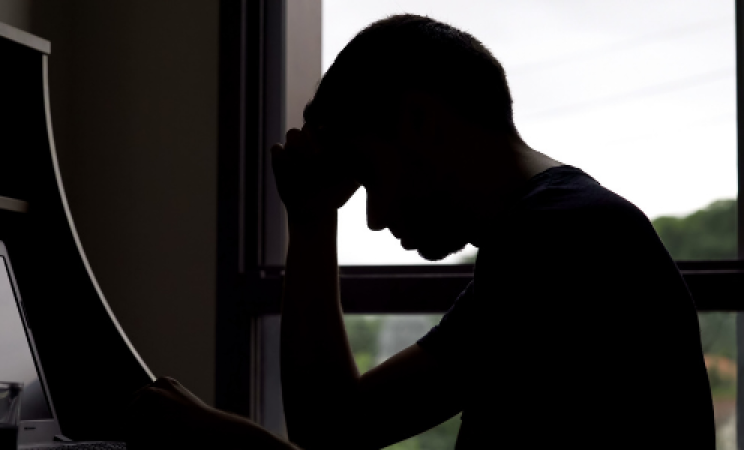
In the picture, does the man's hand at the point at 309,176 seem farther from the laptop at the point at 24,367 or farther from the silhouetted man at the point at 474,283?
the laptop at the point at 24,367

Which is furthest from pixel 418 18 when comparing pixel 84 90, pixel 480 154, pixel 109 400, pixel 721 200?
pixel 84 90

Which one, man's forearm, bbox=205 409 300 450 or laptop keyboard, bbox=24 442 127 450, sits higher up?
man's forearm, bbox=205 409 300 450

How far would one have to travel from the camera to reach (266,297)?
6.36 feet

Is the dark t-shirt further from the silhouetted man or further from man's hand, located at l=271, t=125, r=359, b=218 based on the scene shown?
man's hand, located at l=271, t=125, r=359, b=218

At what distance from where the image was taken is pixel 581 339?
0.78 m

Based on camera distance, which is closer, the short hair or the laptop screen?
the short hair

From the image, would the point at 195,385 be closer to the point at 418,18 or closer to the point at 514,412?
the point at 418,18

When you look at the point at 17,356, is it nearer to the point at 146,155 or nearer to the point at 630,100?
the point at 146,155

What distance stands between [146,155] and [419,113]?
1207 mm

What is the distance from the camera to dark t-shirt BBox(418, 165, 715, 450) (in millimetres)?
772

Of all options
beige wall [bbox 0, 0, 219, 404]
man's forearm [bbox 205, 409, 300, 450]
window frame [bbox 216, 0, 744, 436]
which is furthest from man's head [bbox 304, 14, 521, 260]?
beige wall [bbox 0, 0, 219, 404]

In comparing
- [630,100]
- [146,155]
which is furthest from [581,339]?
[146,155]

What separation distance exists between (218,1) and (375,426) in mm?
1262

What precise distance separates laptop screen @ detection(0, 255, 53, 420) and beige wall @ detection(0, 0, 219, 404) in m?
0.69
